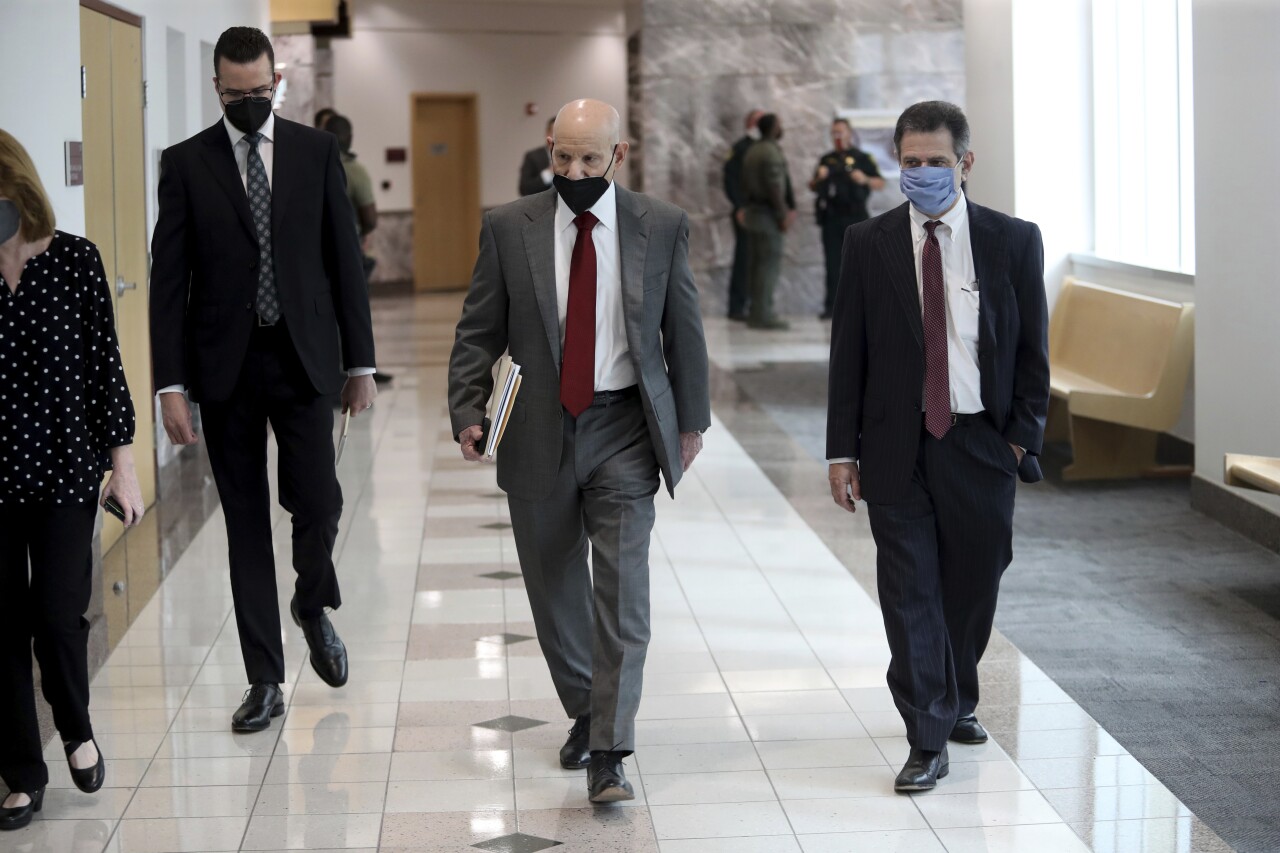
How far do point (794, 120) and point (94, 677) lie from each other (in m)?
13.1

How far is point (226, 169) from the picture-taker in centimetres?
386

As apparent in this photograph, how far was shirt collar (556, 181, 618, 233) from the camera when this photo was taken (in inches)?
134

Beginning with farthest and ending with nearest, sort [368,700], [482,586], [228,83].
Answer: [482,586] → [368,700] → [228,83]

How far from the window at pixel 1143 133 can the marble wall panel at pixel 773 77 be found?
25.2 feet

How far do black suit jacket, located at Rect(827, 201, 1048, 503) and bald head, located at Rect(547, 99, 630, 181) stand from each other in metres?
0.60

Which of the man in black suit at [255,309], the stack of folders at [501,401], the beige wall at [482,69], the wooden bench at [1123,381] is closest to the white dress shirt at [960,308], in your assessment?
the stack of folders at [501,401]

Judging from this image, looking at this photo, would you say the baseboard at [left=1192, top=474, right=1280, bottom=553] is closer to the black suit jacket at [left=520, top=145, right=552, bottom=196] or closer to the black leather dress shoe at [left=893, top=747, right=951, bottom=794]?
the black leather dress shoe at [left=893, top=747, right=951, bottom=794]

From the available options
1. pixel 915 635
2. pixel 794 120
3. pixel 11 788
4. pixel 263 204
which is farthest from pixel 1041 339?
pixel 794 120

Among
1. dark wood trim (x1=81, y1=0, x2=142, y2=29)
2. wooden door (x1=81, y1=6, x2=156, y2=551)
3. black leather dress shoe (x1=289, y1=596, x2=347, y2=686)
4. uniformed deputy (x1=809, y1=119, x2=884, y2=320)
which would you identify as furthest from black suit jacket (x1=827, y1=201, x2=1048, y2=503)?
uniformed deputy (x1=809, y1=119, x2=884, y2=320)

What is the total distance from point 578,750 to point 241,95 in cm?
184

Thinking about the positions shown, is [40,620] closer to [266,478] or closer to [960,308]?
[266,478]

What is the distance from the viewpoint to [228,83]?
12.6ft

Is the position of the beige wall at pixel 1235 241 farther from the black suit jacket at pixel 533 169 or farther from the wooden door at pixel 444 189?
the wooden door at pixel 444 189

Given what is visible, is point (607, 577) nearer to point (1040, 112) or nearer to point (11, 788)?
point (11, 788)
